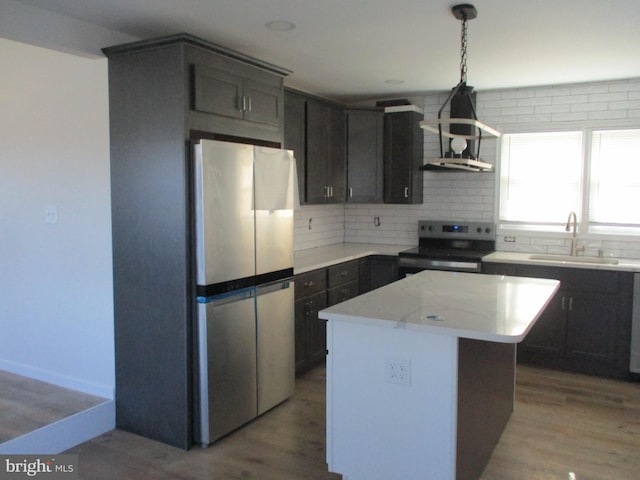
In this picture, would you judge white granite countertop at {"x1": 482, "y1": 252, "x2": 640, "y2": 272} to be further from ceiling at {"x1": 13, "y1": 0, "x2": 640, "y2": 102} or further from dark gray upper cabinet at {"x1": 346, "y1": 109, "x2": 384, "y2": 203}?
ceiling at {"x1": 13, "y1": 0, "x2": 640, "y2": 102}

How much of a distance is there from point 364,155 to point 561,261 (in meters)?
2.00

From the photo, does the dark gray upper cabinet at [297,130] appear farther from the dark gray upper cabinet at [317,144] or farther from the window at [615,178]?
the window at [615,178]

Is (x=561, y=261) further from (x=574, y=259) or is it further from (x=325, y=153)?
(x=325, y=153)

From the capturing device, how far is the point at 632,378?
414 centimetres

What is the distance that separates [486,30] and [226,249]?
1.97 metres

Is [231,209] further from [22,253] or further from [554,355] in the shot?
[554,355]

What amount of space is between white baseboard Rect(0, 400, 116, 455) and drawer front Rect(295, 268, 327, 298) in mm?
1480

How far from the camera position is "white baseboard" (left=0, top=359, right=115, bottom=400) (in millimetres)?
3387

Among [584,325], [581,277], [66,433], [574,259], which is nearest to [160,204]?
[66,433]

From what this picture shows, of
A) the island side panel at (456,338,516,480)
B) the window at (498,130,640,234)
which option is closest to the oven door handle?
the window at (498,130,640,234)

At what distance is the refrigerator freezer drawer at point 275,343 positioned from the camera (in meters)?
3.42

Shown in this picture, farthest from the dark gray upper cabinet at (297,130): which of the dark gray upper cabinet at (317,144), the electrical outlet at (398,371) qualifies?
the electrical outlet at (398,371)

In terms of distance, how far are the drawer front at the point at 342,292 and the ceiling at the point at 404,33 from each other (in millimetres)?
1751

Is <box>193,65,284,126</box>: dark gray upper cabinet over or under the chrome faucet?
over
